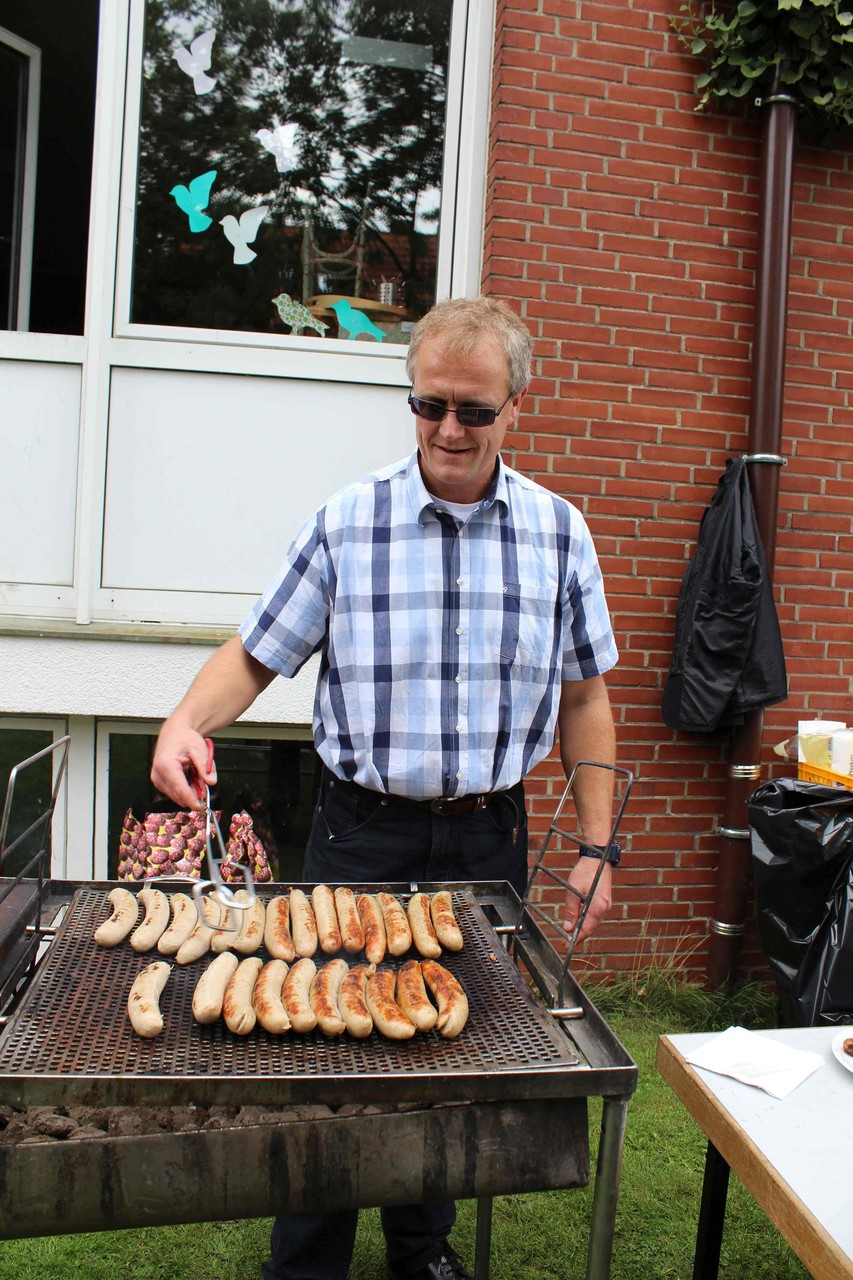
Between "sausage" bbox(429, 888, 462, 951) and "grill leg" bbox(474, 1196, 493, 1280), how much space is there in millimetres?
935

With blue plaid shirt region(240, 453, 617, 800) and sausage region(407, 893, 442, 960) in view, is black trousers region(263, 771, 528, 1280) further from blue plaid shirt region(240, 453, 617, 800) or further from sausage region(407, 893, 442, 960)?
sausage region(407, 893, 442, 960)

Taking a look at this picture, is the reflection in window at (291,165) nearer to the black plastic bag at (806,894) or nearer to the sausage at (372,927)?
→ the black plastic bag at (806,894)

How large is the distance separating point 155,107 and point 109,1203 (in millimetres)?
4525

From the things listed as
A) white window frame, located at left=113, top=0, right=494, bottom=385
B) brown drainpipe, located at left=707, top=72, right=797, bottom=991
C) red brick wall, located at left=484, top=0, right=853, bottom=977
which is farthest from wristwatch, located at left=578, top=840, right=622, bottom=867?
white window frame, located at left=113, top=0, right=494, bottom=385

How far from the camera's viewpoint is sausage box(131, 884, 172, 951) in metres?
2.14

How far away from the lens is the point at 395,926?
226 centimetres

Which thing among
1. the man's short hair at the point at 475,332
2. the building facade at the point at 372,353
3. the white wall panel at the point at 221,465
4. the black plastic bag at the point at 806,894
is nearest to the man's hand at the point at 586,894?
the man's short hair at the point at 475,332

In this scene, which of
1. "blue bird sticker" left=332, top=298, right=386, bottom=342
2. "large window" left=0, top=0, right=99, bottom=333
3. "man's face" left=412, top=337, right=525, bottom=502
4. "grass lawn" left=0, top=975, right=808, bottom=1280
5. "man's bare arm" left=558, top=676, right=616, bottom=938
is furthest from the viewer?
"large window" left=0, top=0, right=99, bottom=333

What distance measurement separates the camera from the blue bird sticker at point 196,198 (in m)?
4.75

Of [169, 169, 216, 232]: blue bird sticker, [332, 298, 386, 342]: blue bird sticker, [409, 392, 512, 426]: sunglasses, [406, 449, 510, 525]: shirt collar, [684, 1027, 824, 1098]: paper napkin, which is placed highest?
[169, 169, 216, 232]: blue bird sticker

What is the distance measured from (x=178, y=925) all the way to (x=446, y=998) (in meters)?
0.63

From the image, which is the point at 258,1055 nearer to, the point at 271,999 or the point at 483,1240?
the point at 271,999

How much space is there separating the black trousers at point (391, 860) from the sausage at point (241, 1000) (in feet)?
2.19

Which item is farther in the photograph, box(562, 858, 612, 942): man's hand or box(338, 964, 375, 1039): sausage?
box(562, 858, 612, 942): man's hand
